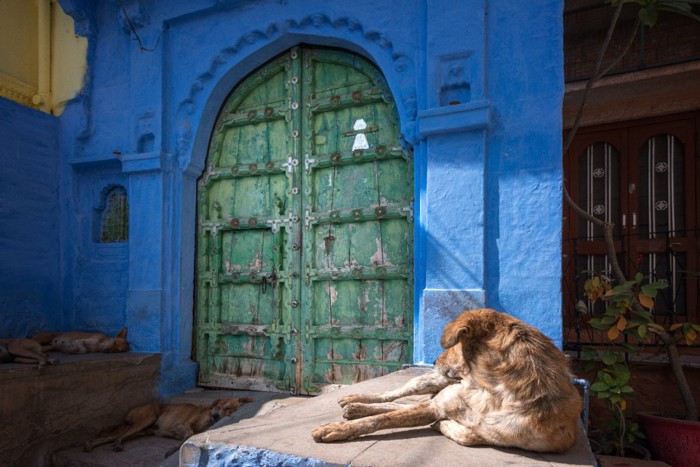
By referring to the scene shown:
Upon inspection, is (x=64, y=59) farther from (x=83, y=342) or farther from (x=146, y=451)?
(x=146, y=451)

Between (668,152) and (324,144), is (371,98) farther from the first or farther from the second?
(668,152)

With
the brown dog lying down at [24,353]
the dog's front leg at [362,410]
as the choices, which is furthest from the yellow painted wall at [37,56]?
the dog's front leg at [362,410]

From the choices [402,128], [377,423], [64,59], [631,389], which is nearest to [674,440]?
[631,389]

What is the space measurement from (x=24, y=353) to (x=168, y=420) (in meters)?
1.42

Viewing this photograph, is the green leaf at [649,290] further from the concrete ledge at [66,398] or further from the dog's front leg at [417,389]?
the concrete ledge at [66,398]

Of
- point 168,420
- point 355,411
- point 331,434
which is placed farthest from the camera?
point 168,420

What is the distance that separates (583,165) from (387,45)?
3497mm

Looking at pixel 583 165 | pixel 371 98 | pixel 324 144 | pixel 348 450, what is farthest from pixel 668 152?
pixel 348 450

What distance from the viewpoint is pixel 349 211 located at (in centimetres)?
450

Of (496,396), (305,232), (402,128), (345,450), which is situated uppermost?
(402,128)

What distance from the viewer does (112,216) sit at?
18.5 ft

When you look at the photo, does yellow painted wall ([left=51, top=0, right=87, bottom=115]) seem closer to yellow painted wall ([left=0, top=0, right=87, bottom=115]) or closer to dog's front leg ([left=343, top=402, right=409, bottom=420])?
yellow painted wall ([left=0, top=0, right=87, bottom=115])

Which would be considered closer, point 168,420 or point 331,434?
point 331,434

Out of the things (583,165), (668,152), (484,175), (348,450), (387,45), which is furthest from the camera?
(583,165)
